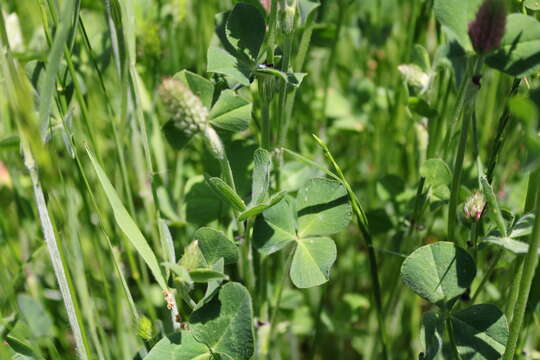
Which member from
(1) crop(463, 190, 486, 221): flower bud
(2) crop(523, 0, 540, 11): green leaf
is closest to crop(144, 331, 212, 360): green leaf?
(1) crop(463, 190, 486, 221): flower bud

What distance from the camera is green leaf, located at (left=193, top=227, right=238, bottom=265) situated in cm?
86

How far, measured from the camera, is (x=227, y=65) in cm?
90

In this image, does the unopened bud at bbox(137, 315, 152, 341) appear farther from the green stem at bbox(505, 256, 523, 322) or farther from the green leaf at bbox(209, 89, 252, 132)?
the green stem at bbox(505, 256, 523, 322)

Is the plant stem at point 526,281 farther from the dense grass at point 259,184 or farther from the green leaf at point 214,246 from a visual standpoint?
the green leaf at point 214,246

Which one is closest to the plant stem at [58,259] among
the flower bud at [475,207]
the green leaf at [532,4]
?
the flower bud at [475,207]

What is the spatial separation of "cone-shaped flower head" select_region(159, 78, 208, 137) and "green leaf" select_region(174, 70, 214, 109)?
0.42 feet

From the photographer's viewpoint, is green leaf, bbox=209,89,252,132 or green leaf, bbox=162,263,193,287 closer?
green leaf, bbox=162,263,193,287

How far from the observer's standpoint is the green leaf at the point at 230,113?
0.95 metres

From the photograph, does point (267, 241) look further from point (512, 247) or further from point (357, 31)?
point (357, 31)

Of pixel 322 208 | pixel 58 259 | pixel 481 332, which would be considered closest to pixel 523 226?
pixel 481 332

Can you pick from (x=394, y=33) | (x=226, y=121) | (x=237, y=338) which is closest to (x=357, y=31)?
(x=394, y=33)

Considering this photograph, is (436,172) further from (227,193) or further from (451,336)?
(227,193)

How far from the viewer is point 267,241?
920 millimetres

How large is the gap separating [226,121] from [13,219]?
0.65 metres
